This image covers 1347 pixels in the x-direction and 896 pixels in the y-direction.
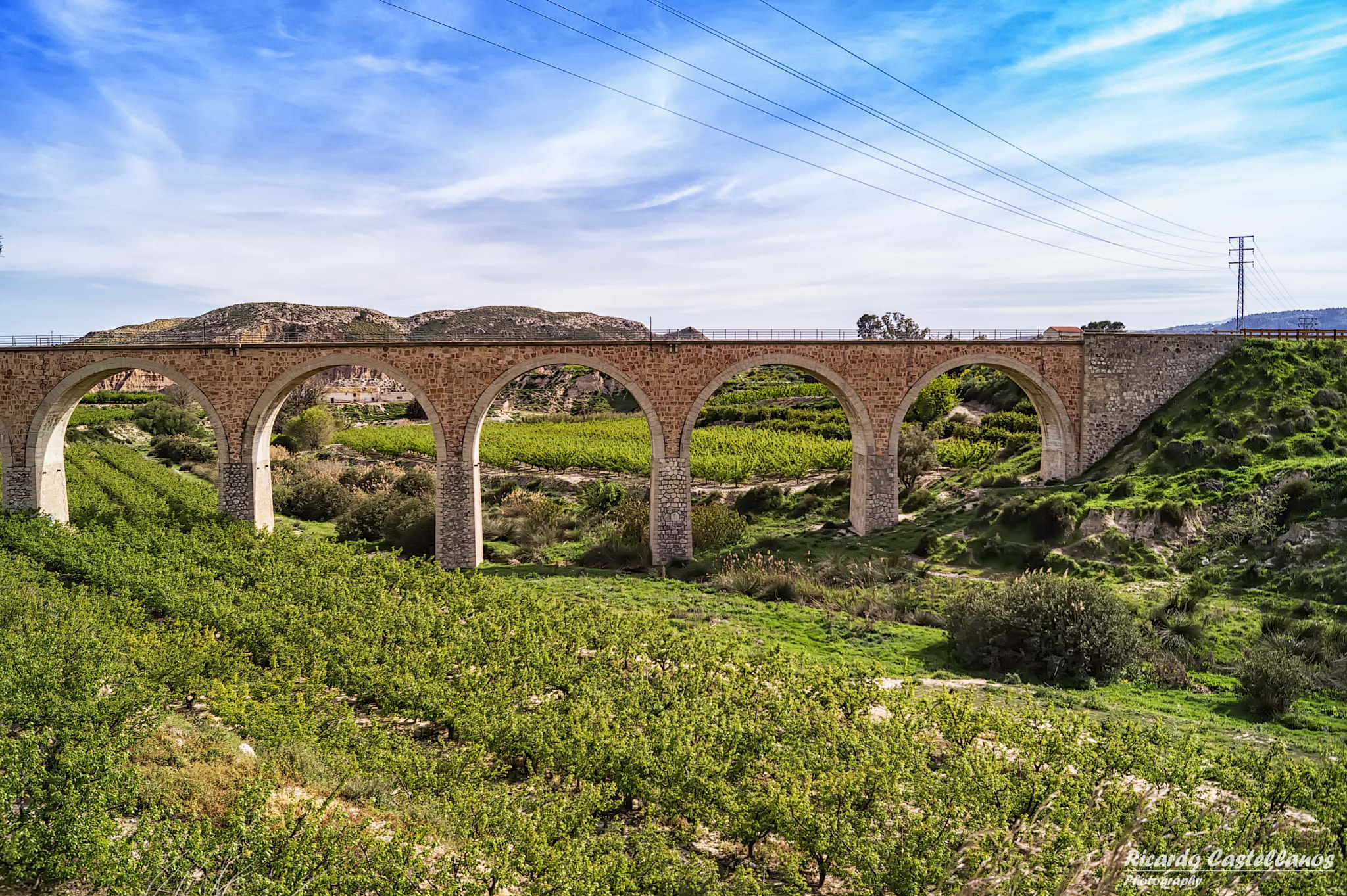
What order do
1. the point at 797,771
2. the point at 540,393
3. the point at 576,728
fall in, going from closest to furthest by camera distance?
the point at 797,771 < the point at 576,728 < the point at 540,393

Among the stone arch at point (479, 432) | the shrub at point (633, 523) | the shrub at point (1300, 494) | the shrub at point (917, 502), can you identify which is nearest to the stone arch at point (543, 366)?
the stone arch at point (479, 432)

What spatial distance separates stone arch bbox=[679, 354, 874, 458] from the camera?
68.6 feet

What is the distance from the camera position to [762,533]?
75.2 feet

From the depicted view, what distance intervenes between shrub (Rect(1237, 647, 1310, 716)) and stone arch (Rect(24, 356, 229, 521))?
22.1 metres

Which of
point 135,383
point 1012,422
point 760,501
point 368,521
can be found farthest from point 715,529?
point 135,383

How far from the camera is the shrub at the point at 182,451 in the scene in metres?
36.9

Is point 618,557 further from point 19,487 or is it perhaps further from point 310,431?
point 310,431

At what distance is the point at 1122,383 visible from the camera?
2322 cm

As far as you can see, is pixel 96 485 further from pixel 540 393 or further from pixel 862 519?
pixel 540 393

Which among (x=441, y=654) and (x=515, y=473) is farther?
(x=515, y=473)

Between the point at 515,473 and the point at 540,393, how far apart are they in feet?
98.4

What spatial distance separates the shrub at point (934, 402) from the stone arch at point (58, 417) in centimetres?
2545

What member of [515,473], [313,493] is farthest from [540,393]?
[313,493]

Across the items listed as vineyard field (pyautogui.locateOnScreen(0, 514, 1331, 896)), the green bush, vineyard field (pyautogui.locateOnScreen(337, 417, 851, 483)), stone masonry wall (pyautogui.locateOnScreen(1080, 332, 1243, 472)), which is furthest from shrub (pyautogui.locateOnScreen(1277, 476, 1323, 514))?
vineyard field (pyautogui.locateOnScreen(337, 417, 851, 483))
